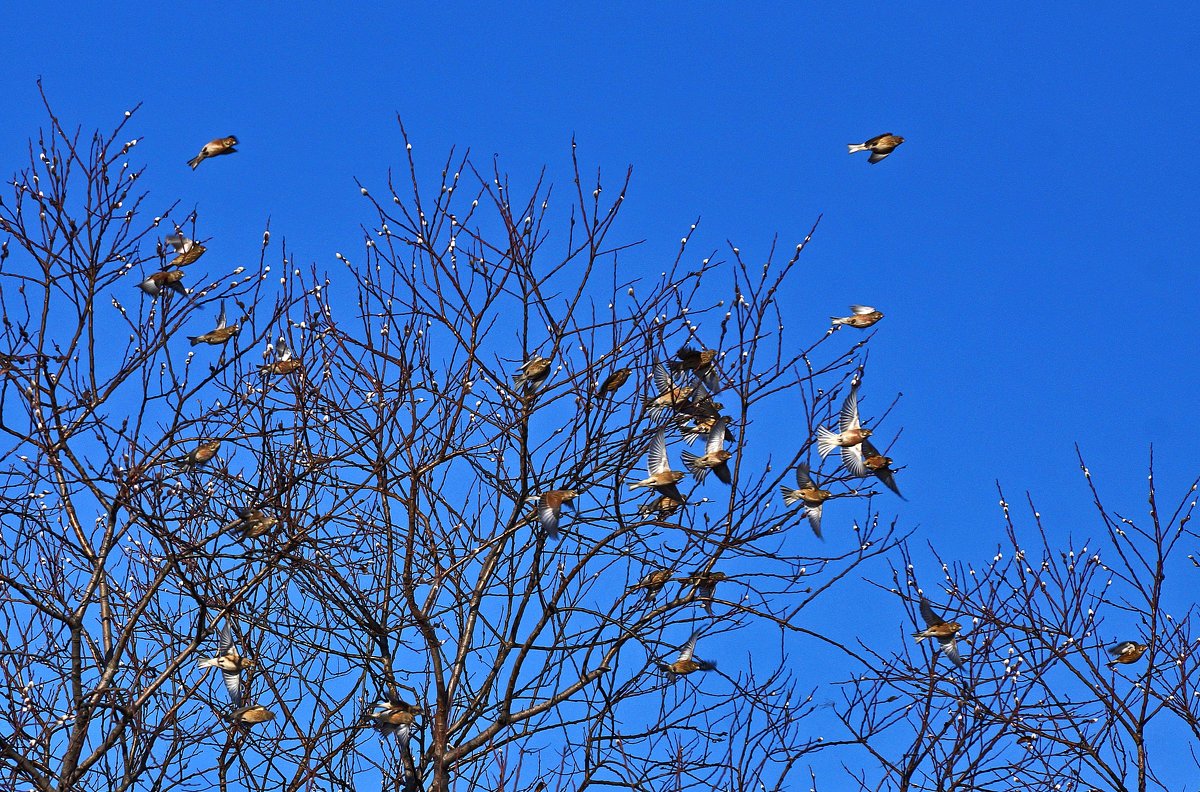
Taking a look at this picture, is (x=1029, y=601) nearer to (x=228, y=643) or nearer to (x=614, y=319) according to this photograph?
(x=614, y=319)

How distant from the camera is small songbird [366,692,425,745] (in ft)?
20.8

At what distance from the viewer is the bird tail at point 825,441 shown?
6520mm

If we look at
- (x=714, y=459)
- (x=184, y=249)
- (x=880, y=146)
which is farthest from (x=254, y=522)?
(x=880, y=146)

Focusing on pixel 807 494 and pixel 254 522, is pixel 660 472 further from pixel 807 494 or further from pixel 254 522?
pixel 254 522

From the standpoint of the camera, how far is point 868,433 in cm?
646

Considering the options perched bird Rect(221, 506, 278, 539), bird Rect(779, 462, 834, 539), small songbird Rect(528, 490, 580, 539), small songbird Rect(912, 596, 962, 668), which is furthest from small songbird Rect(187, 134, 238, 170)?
small songbird Rect(912, 596, 962, 668)

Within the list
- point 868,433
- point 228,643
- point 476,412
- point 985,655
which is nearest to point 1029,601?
point 985,655

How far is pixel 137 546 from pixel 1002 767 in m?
5.35

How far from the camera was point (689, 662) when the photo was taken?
684cm

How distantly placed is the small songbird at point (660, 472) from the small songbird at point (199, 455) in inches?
97.9

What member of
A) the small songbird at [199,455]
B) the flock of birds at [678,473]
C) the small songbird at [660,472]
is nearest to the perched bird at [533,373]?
the flock of birds at [678,473]

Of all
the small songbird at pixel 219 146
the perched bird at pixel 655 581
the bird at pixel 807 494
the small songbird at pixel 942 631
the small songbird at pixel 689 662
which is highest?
the small songbird at pixel 219 146

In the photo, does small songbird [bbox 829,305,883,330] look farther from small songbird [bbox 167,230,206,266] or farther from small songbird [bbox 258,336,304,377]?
small songbird [bbox 167,230,206,266]

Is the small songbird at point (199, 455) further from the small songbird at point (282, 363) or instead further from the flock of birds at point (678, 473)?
the small songbird at point (282, 363)
